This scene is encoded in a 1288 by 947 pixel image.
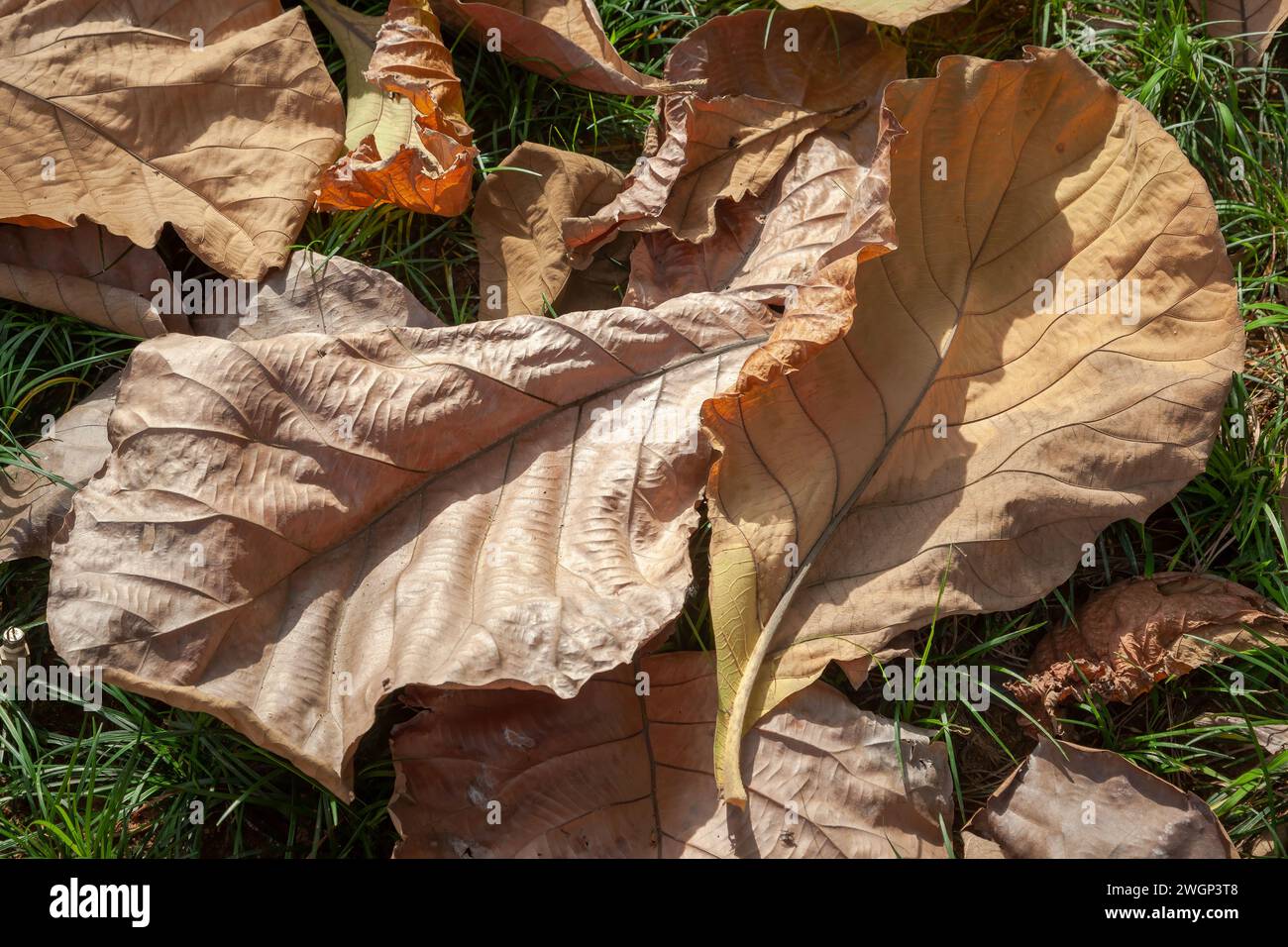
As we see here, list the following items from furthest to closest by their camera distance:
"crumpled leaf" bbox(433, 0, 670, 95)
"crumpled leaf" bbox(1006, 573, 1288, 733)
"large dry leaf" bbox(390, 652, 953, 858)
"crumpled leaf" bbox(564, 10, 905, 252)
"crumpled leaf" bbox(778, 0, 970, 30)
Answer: "crumpled leaf" bbox(433, 0, 670, 95) → "crumpled leaf" bbox(564, 10, 905, 252) → "crumpled leaf" bbox(778, 0, 970, 30) → "crumpled leaf" bbox(1006, 573, 1288, 733) → "large dry leaf" bbox(390, 652, 953, 858)

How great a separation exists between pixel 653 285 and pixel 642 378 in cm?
35

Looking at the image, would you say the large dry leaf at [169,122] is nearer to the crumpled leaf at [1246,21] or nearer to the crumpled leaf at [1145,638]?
the crumpled leaf at [1145,638]

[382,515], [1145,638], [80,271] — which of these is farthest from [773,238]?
[80,271]

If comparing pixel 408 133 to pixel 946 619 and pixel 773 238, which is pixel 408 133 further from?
pixel 946 619

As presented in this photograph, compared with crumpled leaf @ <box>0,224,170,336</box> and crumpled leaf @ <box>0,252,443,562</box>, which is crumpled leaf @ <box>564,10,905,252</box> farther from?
crumpled leaf @ <box>0,224,170,336</box>

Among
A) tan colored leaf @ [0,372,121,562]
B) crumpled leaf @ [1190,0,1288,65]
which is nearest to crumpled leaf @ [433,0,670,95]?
tan colored leaf @ [0,372,121,562]

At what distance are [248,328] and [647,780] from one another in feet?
4.77

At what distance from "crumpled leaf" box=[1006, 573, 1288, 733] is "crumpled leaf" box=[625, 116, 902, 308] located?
1084 millimetres

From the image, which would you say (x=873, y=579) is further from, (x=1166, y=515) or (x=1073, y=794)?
(x=1166, y=515)

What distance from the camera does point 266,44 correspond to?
9.25ft

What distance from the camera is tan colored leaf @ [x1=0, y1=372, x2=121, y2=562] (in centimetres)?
265
